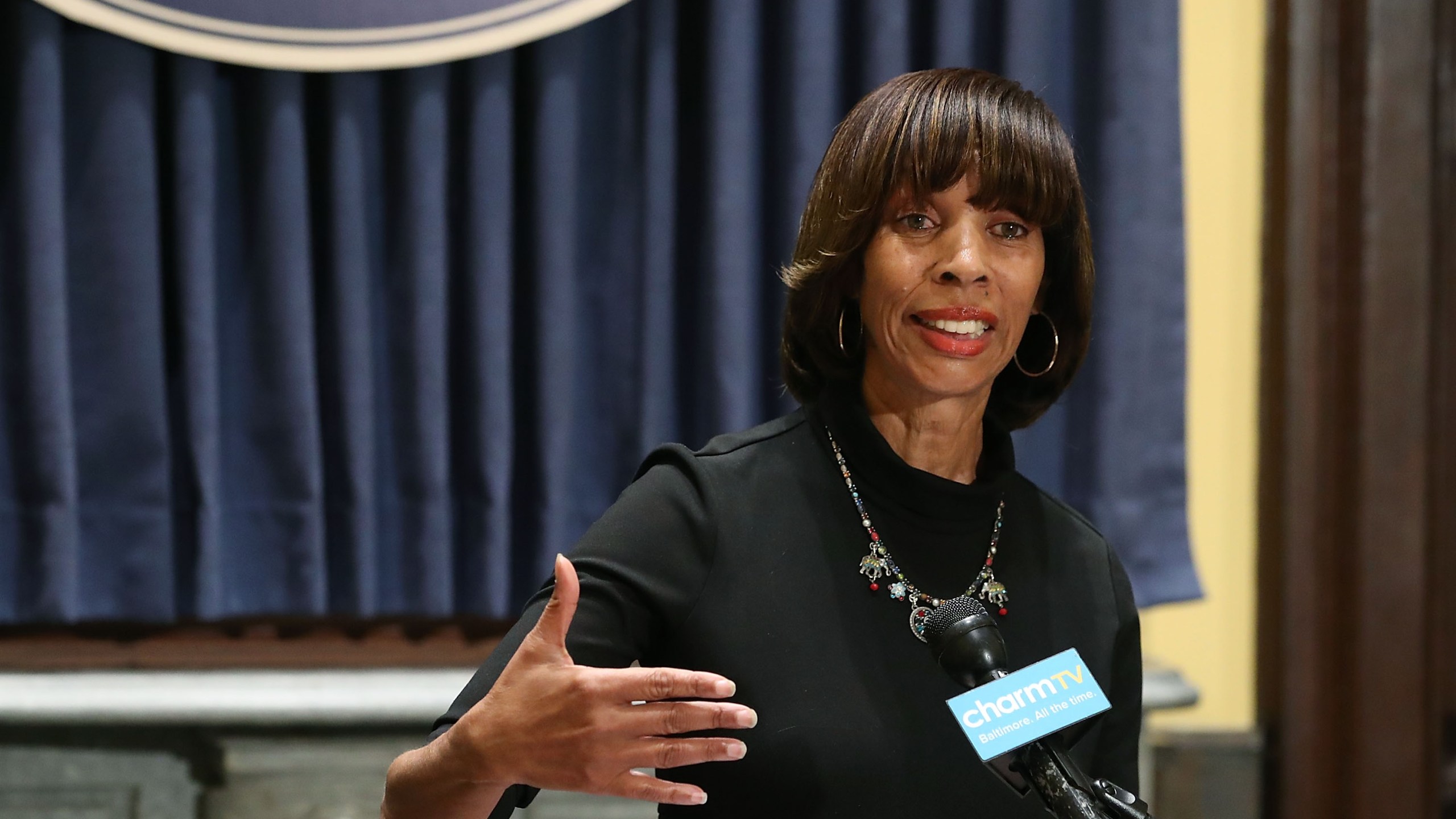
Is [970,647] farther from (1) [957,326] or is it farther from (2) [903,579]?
(1) [957,326]

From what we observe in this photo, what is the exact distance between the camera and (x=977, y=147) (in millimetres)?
1002

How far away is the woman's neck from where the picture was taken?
1078mm

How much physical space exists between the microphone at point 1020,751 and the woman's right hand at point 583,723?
160mm

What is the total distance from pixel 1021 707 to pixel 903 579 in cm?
22

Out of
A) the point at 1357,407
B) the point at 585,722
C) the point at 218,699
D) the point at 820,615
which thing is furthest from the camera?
the point at 1357,407

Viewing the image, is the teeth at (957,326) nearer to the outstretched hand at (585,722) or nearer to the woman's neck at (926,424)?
the woman's neck at (926,424)

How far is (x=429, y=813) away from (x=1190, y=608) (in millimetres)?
1456

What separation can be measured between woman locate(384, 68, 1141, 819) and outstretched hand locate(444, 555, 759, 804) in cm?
1

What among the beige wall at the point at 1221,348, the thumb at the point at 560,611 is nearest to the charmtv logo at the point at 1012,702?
the thumb at the point at 560,611

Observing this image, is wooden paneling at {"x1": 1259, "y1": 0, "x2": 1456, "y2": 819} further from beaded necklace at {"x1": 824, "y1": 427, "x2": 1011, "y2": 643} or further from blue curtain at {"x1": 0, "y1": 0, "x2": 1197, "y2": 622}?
beaded necklace at {"x1": 824, "y1": 427, "x2": 1011, "y2": 643}

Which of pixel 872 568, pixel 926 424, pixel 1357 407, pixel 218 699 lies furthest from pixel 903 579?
pixel 1357 407

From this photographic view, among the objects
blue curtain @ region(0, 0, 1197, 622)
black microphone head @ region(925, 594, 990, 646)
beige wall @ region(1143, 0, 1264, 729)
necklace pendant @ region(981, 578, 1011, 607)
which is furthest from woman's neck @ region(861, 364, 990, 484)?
beige wall @ region(1143, 0, 1264, 729)

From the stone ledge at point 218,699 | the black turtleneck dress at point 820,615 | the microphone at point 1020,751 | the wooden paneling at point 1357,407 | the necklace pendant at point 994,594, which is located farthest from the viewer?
the wooden paneling at point 1357,407

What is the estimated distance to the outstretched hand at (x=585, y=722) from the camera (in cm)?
76
